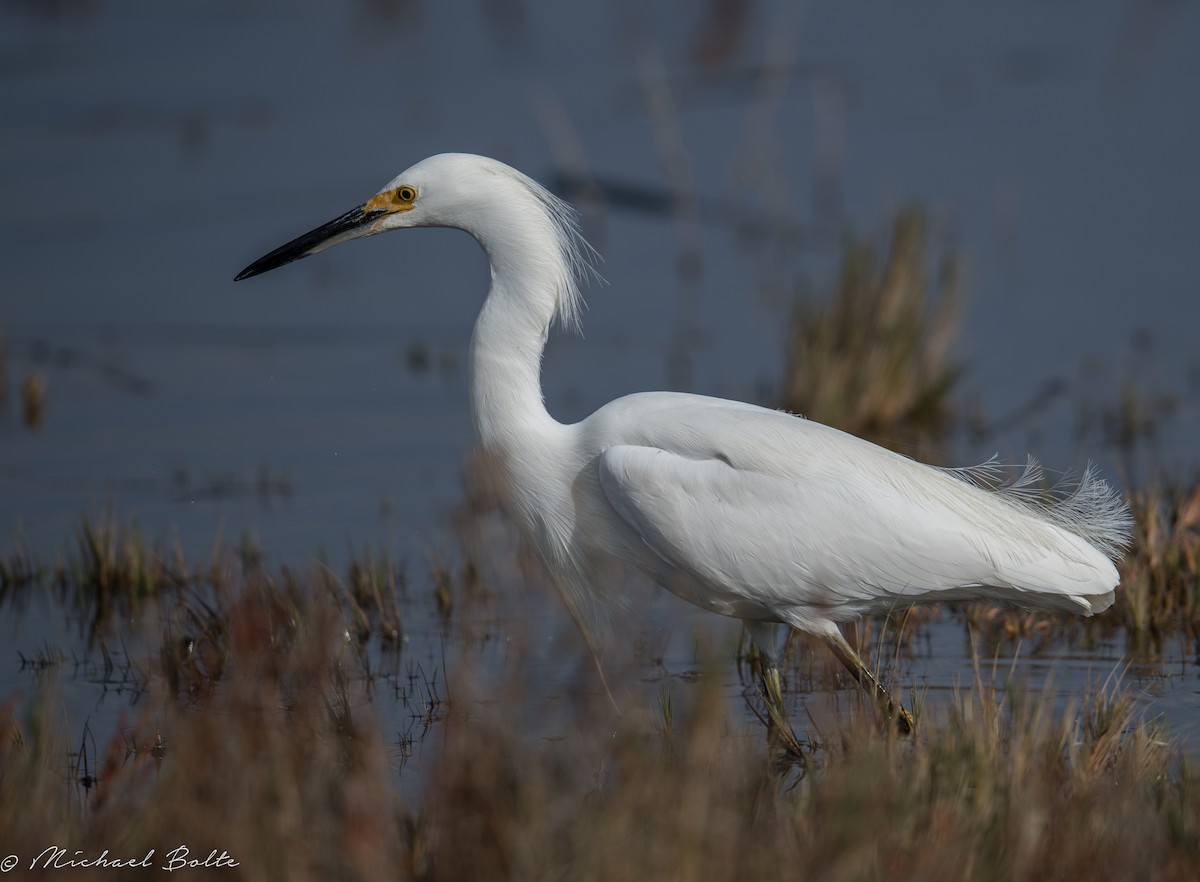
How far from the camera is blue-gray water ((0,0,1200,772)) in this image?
9.15 m

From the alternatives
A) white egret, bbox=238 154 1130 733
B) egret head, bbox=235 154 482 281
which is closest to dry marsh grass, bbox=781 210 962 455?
white egret, bbox=238 154 1130 733

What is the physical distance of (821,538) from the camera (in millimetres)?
4883

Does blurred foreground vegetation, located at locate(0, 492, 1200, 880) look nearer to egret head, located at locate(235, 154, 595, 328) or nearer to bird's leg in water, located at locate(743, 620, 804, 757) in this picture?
bird's leg in water, located at locate(743, 620, 804, 757)

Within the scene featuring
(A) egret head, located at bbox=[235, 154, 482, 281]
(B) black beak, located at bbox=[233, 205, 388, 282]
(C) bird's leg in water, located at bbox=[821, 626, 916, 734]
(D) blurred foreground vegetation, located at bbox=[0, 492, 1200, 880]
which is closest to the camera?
(D) blurred foreground vegetation, located at bbox=[0, 492, 1200, 880]

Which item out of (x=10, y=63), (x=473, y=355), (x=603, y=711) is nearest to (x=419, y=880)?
(x=603, y=711)

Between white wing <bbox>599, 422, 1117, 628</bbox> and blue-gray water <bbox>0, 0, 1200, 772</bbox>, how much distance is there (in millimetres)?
744

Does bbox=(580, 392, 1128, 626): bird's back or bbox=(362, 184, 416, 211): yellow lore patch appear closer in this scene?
bbox=(580, 392, 1128, 626): bird's back

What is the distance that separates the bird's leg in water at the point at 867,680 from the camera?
4.64 metres

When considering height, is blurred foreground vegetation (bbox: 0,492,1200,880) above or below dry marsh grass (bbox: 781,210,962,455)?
below

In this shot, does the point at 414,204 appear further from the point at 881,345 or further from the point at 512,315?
the point at 881,345

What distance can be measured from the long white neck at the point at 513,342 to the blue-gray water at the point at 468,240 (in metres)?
1.71

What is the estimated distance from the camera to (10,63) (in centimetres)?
1881

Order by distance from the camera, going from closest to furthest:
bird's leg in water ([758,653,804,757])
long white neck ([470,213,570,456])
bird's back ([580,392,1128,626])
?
bird's leg in water ([758,653,804,757])
bird's back ([580,392,1128,626])
long white neck ([470,213,570,456])

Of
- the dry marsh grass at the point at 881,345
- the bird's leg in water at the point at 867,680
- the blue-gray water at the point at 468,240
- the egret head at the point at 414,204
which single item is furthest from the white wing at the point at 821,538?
the dry marsh grass at the point at 881,345
